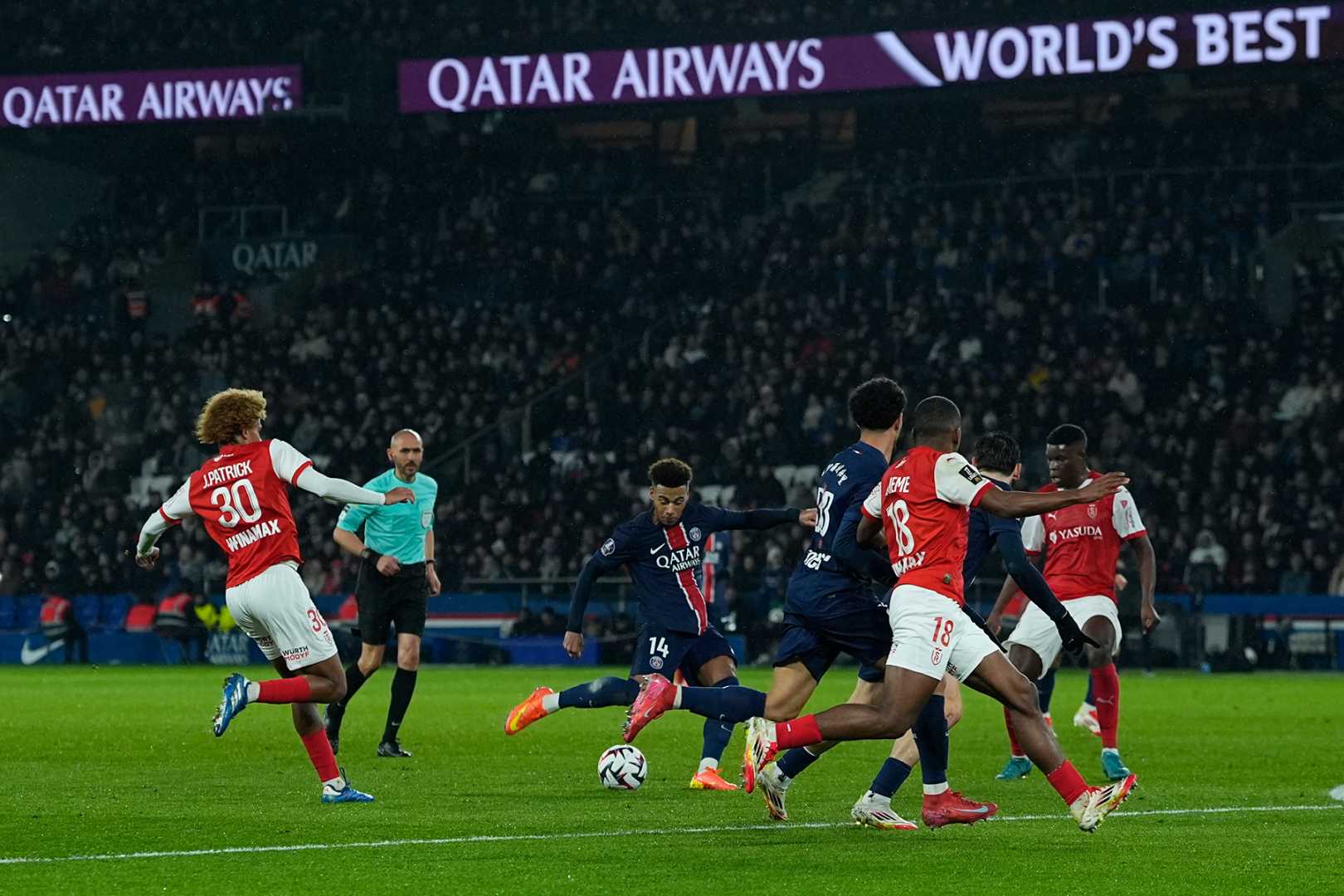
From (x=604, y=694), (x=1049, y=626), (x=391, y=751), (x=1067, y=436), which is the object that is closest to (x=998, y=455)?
(x=1067, y=436)

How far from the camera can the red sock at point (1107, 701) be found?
42.4 ft

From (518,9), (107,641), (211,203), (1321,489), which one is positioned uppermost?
(518,9)

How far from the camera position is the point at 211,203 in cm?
4550

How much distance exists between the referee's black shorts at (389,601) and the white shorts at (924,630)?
6.72m

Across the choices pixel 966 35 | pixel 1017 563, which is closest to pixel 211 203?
pixel 966 35

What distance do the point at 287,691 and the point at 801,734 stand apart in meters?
3.16

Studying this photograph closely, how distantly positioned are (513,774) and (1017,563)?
13.5 ft

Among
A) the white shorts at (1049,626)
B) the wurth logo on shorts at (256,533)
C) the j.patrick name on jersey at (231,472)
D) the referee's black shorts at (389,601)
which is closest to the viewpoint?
the j.patrick name on jersey at (231,472)

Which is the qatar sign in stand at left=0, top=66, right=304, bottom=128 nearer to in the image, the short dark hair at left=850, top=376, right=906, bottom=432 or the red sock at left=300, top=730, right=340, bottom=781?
the red sock at left=300, top=730, right=340, bottom=781

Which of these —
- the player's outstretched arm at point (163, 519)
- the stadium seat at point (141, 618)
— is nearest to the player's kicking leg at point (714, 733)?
the player's outstretched arm at point (163, 519)

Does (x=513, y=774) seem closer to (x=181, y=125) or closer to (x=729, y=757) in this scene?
(x=729, y=757)

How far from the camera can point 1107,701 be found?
1304 centimetres

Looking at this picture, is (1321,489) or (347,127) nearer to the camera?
(1321,489)

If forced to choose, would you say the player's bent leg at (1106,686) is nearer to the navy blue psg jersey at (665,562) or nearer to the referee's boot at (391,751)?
the navy blue psg jersey at (665,562)
